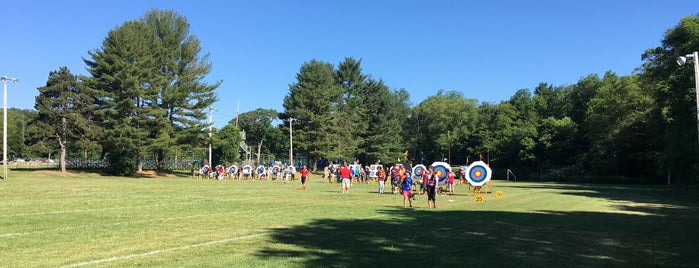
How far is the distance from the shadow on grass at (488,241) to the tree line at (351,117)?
22.2m

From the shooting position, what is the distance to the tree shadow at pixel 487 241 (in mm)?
8867

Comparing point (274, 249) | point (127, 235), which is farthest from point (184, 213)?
point (274, 249)

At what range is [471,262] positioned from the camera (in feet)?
28.2

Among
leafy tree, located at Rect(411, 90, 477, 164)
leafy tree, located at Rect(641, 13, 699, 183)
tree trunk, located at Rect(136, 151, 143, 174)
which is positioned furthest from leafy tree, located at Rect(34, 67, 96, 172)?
leafy tree, located at Rect(411, 90, 477, 164)

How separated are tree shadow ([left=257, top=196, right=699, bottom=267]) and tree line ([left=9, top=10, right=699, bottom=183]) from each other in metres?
22.6

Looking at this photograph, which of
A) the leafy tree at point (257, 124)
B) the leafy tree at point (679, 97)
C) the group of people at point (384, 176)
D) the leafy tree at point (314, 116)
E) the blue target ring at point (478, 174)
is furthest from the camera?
the leafy tree at point (257, 124)

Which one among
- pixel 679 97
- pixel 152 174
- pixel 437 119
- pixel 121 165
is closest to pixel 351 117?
pixel 437 119

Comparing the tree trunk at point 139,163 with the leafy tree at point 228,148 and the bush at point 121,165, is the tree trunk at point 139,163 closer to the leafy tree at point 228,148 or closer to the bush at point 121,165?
the bush at point 121,165

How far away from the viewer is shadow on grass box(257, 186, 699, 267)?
886 cm

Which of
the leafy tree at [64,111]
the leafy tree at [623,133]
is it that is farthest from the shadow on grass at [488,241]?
the leafy tree at [64,111]

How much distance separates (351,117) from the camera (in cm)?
8156

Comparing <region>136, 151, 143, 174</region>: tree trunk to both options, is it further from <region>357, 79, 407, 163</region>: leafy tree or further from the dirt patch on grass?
<region>357, 79, 407, 163</region>: leafy tree

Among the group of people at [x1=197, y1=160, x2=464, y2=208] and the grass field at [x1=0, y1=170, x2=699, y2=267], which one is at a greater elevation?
the group of people at [x1=197, y1=160, x2=464, y2=208]

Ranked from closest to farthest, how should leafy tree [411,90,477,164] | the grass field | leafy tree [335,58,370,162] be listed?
the grass field < leafy tree [335,58,370,162] < leafy tree [411,90,477,164]
